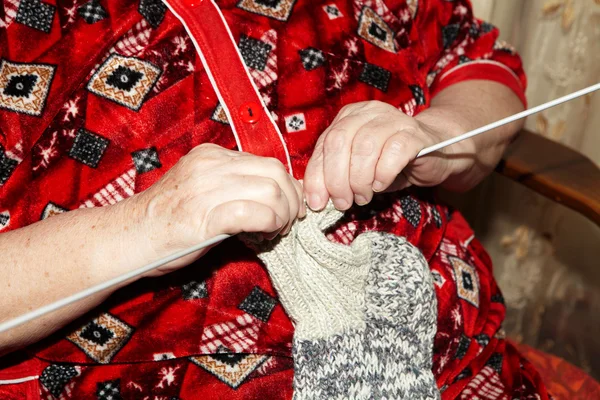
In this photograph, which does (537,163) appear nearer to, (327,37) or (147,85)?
(327,37)

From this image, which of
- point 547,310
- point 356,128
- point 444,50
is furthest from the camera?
point 547,310

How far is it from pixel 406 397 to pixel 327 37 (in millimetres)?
448

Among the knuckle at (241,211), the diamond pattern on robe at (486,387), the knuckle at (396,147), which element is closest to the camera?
the knuckle at (241,211)

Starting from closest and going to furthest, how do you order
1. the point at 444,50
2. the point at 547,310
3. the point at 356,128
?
1. the point at 356,128
2. the point at 444,50
3. the point at 547,310

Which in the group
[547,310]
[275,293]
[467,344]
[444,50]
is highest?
[444,50]

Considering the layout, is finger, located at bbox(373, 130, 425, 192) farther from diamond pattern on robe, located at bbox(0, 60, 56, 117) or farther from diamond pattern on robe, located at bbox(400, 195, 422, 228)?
diamond pattern on robe, located at bbox(0, 60, 56, 117)

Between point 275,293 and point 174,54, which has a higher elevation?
point 174,54

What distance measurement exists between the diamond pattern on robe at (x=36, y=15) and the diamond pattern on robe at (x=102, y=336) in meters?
0.34

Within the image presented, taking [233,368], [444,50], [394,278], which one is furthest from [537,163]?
[233,368]

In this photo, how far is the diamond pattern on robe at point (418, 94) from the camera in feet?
2.81

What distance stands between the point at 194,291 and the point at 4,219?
0.23m

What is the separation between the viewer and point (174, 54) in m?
0.72

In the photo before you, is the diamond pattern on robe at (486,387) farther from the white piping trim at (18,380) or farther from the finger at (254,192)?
the white piping trim at (18,380)

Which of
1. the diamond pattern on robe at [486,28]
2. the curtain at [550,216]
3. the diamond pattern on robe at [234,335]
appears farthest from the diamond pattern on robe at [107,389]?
the curtain at [550,216]
